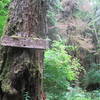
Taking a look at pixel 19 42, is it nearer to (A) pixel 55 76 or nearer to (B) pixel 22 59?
(B) pixel 22 59

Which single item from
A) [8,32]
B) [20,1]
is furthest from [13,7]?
[8,32]

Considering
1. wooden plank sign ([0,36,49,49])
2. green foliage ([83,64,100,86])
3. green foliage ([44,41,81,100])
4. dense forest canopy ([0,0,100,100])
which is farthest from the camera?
green foliage ([83,64,100,86])

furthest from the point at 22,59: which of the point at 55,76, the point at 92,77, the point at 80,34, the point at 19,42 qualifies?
the point at 80,34

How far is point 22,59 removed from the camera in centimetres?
317

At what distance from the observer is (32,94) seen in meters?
3.27

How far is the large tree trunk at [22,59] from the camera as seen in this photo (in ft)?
10.3

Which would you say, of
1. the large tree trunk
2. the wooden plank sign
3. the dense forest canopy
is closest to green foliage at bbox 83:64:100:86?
the dense forest canopy

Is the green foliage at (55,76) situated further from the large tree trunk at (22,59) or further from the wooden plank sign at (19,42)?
the wooden plank sign at (19,42)

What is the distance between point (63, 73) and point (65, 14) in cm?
1099

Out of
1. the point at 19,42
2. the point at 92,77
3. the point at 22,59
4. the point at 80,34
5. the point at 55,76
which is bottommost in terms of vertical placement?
the point at 92,77

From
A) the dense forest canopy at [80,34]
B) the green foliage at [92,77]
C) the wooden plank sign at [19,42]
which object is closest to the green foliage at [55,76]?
the wooden plank sign at [19,42]

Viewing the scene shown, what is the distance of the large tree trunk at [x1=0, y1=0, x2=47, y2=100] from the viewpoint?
3.14 meters

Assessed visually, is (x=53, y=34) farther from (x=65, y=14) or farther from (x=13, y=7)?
(x=13, y=7)

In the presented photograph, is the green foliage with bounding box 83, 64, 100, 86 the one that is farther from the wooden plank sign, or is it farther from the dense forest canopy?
the wooden plank sign
